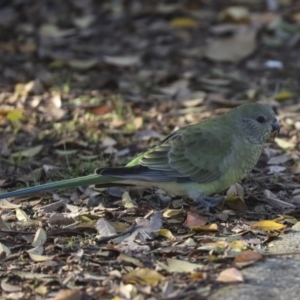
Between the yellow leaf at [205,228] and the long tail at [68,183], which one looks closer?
the yellow leaf at [205,228]

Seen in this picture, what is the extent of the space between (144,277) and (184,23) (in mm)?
6411

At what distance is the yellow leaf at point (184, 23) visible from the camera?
10.1 meters

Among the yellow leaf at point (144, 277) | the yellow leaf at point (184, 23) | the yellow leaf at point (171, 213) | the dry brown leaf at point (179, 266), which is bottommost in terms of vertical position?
the yellow leaf at point (171, 213)

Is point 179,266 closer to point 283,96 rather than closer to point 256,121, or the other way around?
point 256,121

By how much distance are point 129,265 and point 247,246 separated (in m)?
0.74

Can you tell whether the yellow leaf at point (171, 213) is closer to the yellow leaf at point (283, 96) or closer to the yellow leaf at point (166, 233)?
the yellow leaf at point (166, 233)

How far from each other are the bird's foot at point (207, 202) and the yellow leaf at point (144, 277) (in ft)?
4.41

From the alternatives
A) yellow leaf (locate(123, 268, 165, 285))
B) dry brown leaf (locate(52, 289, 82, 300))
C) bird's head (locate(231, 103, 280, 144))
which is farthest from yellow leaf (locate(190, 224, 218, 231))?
dry brown leaf (locate(52, 289, 82, 300))

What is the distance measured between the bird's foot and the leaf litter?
60 mm

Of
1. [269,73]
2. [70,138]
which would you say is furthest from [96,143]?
[269,73]

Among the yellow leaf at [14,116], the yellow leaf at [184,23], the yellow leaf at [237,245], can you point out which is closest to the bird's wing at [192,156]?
the yellow leaf at [237,245]

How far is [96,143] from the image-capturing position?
22.5 ft

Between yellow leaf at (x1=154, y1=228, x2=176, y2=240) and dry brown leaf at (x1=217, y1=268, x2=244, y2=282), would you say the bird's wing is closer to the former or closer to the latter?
yellow leaf at (x1=154, y1=228, x2=176, y2=240)

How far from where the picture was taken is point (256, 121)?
5.86 m
